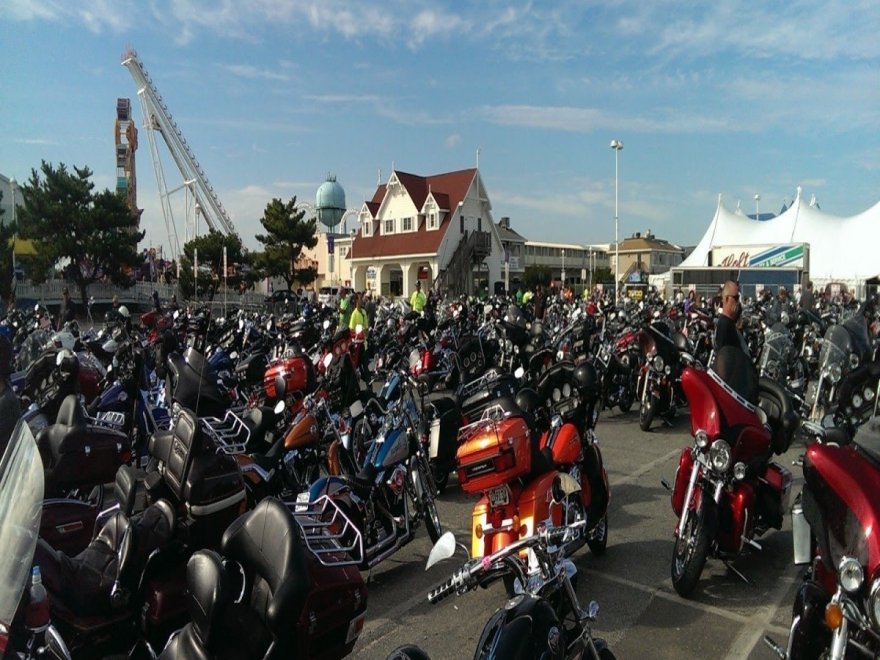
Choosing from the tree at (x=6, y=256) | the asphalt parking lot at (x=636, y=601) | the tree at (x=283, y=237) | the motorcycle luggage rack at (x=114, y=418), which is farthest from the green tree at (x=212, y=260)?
the asphalt parking lot at (x=636, y=601)

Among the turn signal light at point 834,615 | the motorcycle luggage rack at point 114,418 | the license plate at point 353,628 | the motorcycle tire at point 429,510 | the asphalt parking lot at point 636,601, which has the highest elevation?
the turn signal light at point 834,615

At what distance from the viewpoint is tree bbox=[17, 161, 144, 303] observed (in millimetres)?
24516

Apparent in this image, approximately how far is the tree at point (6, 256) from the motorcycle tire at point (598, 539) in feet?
66.2

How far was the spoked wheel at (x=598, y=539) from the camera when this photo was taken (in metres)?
4.35

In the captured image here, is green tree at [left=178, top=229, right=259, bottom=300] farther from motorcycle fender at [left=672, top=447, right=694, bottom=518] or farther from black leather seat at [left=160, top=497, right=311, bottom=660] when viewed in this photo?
black leather seat at [left=160, top=497, right=311, bottom=660]

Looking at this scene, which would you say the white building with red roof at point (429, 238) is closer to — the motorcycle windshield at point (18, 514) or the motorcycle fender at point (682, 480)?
the motorcycle fender at point (682, 480)

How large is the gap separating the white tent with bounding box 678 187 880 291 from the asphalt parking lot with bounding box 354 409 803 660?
135 feet

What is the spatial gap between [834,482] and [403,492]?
2.85m

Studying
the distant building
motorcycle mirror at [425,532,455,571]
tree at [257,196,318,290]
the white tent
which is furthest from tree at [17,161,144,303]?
the distant building

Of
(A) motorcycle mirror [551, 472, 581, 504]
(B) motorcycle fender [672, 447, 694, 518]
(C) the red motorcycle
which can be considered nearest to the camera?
(A) motorcycle mirror [551, 472, 581, 504]

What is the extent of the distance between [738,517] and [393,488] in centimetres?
228

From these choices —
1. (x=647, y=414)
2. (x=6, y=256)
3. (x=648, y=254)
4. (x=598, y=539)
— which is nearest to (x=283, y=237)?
(x=6, y=256)

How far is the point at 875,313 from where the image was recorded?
12789 mm

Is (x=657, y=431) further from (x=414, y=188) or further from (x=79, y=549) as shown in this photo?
(x=414, y=188)
